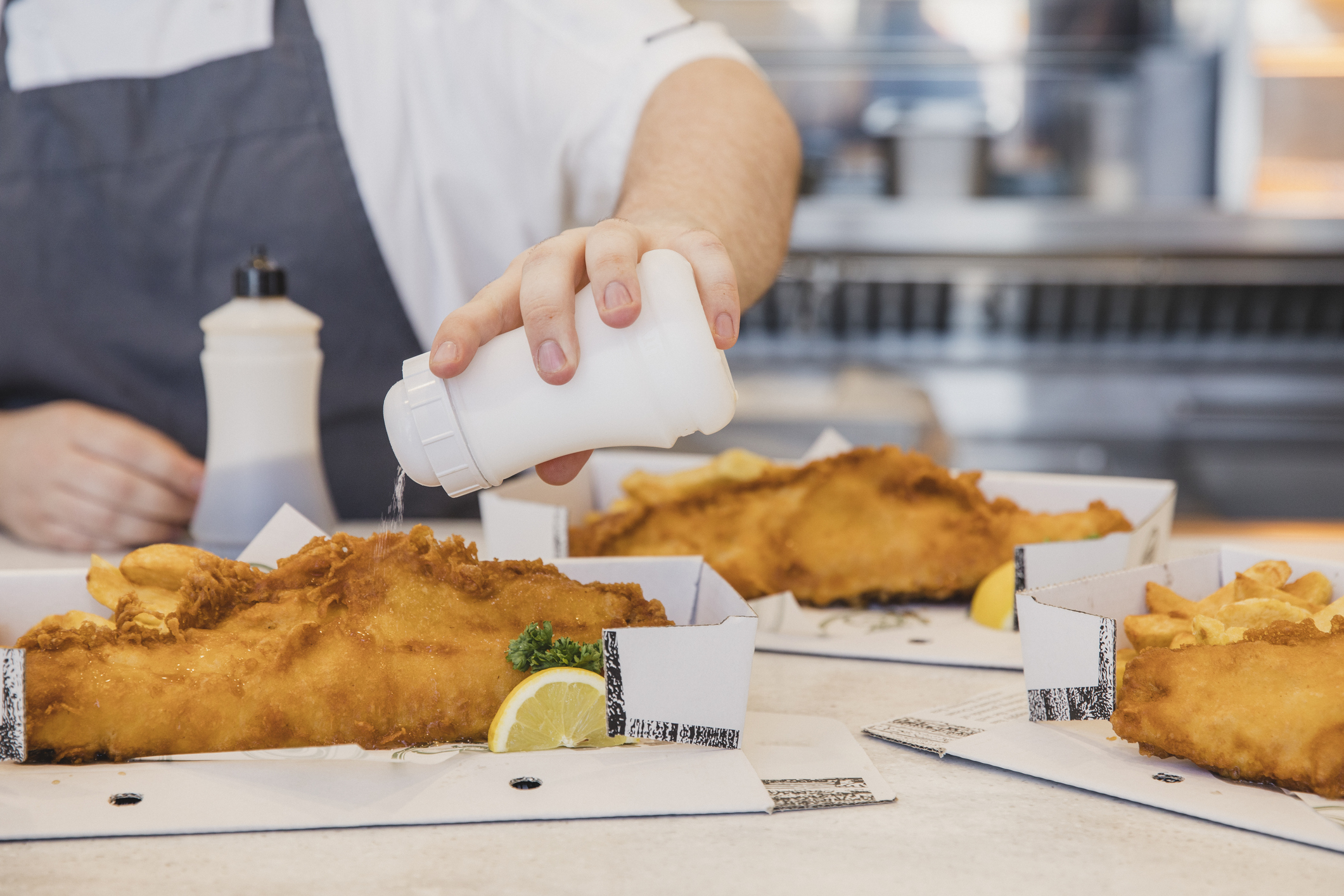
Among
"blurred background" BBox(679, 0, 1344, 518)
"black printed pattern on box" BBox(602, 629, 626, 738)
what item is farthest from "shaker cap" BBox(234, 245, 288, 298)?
"blurred background" BBox(679, 0, 1344, 518)

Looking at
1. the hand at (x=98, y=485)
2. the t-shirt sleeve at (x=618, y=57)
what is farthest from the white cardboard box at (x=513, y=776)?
the t-shirt sleeve at (x=618, y=57)

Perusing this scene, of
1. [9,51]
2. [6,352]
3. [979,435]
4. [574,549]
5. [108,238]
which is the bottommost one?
[979,435]

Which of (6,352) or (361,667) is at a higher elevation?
(6,352)

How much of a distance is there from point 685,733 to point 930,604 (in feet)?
1.97

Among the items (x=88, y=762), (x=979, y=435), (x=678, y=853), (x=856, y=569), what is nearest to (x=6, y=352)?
(x=88, y=762)

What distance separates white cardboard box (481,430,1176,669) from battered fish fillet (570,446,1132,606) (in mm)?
40

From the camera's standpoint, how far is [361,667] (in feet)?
2.88

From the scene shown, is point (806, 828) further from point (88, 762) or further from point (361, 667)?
point (88, 762)

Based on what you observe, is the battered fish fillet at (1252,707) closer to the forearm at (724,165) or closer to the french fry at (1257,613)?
the french fry at (1257,613)

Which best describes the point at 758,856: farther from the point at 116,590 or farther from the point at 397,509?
the point at 116,590

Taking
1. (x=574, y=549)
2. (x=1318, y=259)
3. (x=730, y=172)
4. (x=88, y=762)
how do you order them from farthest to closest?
(x=1318, y=259) < (x=730, y=172) < (x=574, y=549) < (x=88, y=762)

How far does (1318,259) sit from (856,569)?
2.83m

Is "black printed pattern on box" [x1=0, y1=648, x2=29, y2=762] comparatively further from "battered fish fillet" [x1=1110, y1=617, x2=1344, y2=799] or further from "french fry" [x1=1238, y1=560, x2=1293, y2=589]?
"french fry" [x1=1238, y1=560, x2=1293, y2=589]

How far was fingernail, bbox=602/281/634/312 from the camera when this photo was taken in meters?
0.78
